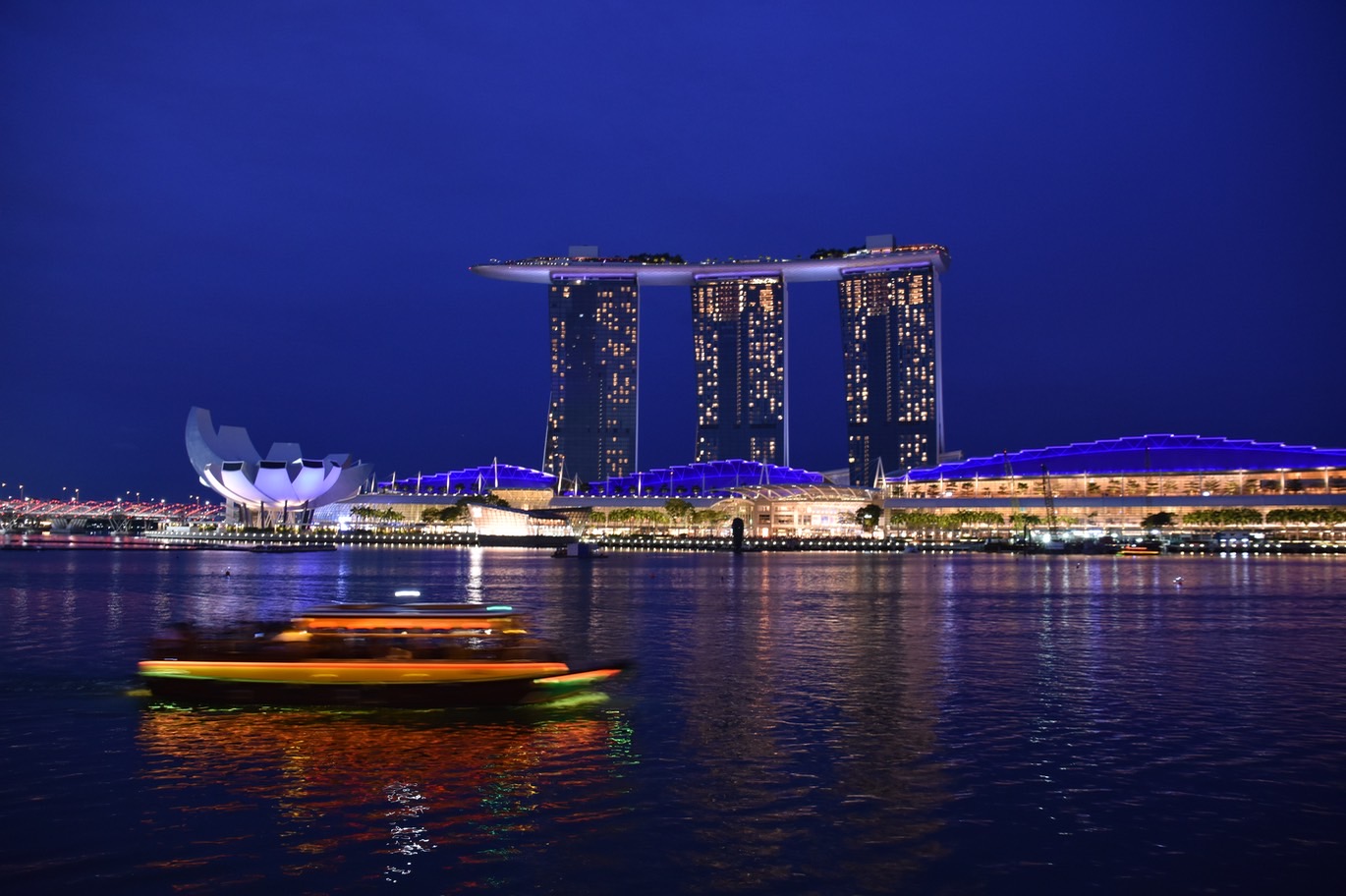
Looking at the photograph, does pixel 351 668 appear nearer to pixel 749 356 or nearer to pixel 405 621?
pixel 405 621

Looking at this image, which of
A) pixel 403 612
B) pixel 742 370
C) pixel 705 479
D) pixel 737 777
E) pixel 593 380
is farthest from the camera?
pixel 742 370

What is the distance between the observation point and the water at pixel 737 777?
8875mm

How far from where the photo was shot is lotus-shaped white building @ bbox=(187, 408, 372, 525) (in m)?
120

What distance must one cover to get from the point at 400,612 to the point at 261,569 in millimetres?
45825

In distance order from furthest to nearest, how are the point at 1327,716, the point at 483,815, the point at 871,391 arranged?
1. the point at 871,391
2. the point at 1327,716
3. the point at 483,815

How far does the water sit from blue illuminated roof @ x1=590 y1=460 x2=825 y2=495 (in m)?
117

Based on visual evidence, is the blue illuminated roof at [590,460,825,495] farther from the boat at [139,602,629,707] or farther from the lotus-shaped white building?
the boat at [139,602,629,707]

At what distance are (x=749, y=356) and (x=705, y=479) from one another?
30791mm

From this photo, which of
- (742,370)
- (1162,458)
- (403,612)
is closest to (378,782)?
(403,612)

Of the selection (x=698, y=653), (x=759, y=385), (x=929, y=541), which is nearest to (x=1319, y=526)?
(x=929, y=541)

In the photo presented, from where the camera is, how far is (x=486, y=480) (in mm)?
149625

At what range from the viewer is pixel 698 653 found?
74.3 ft

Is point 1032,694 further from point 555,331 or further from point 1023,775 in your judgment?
point 555,331

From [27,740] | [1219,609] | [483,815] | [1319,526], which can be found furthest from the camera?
[1319,526]
